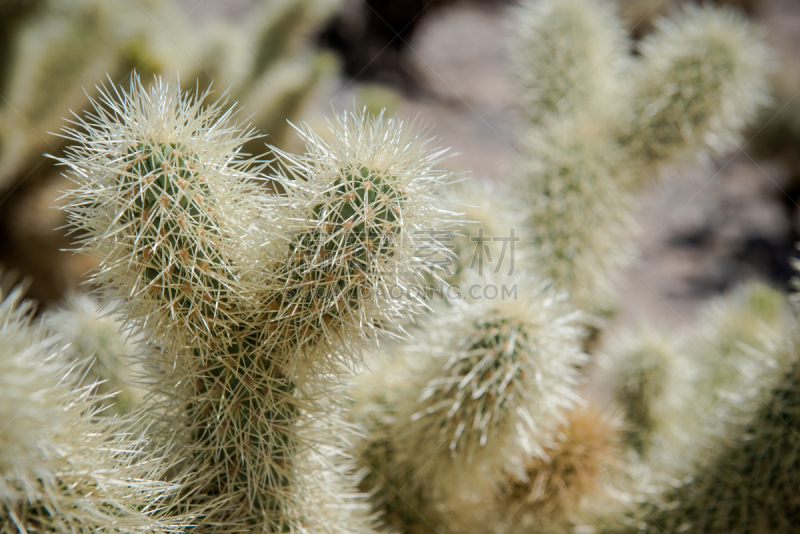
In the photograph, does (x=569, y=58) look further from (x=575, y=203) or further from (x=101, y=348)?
(x=101, y=348)

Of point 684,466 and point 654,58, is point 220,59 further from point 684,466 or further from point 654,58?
point 684,466

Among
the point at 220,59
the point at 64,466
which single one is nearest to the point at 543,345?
the point at 64,466

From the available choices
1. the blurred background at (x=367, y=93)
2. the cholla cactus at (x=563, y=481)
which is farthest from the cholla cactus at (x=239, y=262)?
the cholla cactus at (x=563, y=481)

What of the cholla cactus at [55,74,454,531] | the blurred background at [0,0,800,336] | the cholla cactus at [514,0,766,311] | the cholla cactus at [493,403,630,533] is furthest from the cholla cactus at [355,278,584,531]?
the cholla cactus at [514,0,766,311]

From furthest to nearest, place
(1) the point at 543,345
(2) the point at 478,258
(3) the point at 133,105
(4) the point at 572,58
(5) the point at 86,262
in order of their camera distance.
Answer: (5) the point at 86,262, (4) the point at 572,58, (2) the point at 478,258, (1) the point at 543,345, (3) the point at 133,105

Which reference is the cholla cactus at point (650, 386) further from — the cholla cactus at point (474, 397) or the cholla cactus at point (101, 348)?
the cholla cactus at point (101, 348)

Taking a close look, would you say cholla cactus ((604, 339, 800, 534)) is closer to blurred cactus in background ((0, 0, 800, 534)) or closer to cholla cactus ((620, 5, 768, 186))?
blurred cactus in background ((0, 0, 800, 534))
